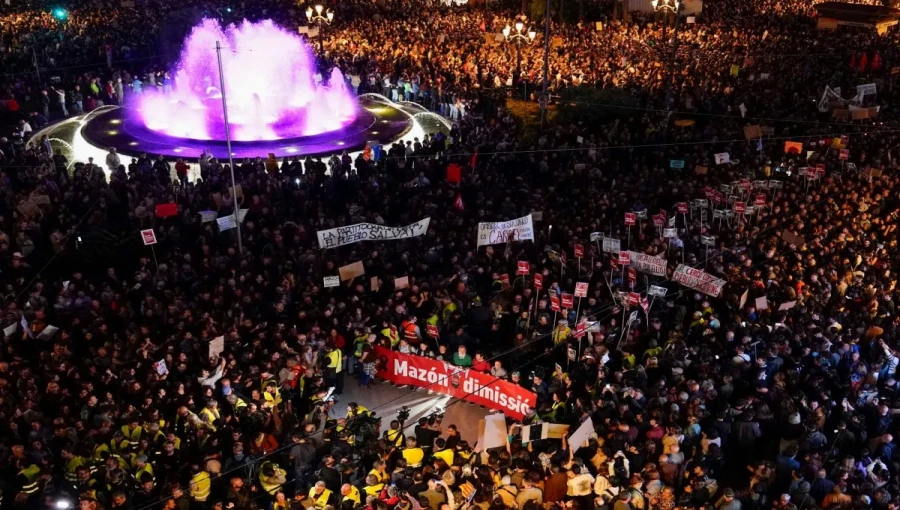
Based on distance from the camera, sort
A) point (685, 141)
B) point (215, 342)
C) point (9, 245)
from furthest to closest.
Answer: point (685, 141) < point (9, 245) < point (215, 342)

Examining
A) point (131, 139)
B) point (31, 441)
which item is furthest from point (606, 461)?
point (131, 139)

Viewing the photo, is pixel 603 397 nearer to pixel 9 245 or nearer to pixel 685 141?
pixel 9 245

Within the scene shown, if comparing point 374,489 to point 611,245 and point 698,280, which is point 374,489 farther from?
point 611,245

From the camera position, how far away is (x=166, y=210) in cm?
1662

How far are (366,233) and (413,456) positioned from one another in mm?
6785

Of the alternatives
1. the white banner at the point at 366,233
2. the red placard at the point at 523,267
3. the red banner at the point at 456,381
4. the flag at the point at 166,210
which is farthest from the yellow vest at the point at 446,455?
the flag at the point at 166,210

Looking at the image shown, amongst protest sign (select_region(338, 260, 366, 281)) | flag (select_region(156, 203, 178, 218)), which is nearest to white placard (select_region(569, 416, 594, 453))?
protest sign (select_region(338, 260, 366, 281))

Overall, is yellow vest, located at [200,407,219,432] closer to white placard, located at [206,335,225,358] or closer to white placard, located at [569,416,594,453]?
white placard, located at [206,335,225,358]

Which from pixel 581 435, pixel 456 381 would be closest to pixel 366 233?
pixel 456 381

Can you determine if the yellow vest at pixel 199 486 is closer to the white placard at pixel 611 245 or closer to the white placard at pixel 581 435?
the white placard at pixel 581 435

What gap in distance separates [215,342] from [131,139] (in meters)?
17.6

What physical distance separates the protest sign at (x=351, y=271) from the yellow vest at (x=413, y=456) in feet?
17.1

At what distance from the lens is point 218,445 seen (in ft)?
34.3

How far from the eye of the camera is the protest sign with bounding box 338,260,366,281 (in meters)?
14.9
